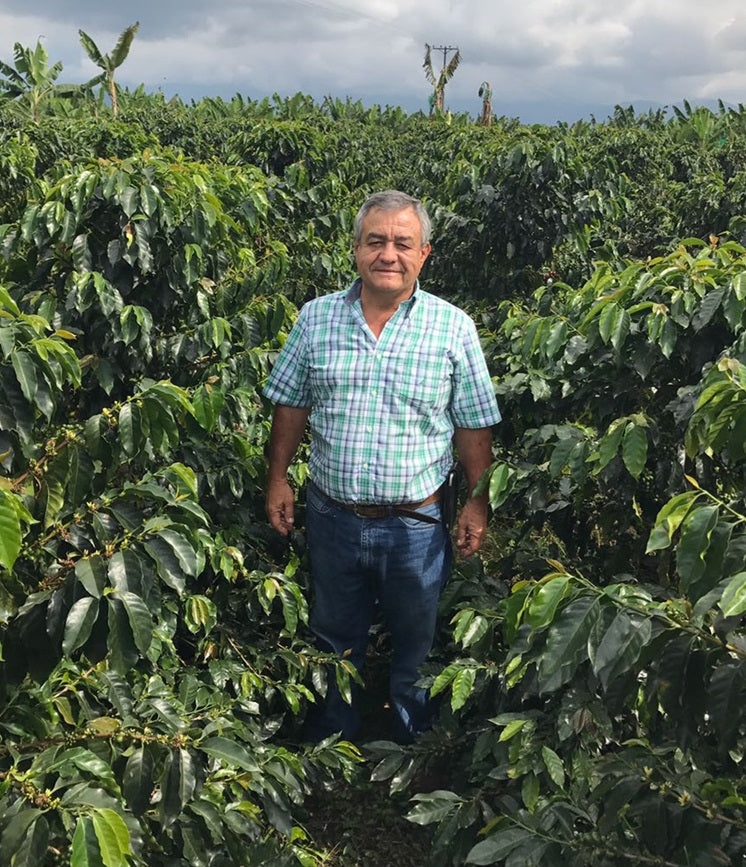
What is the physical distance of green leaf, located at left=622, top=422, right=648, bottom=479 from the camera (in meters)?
2.18

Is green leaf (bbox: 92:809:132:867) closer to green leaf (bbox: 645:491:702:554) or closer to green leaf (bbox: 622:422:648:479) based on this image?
green leaf (bbox: 645:491:702:554)

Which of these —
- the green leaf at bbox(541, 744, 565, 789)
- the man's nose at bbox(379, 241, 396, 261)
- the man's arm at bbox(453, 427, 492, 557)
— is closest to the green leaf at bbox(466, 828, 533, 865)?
the green leaf at bbox(541, 744, 565, 789)

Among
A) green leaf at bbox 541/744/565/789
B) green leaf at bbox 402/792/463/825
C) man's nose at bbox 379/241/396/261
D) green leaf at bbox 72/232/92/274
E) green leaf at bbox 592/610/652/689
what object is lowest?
green leaf at bbox 402/792/463/825

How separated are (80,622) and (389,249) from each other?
1519 millimetres

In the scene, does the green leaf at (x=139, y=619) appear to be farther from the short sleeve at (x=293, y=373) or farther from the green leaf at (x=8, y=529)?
the short sleeve at (x=293, y=373)

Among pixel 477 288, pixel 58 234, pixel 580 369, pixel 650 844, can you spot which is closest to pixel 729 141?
pixel 477 288

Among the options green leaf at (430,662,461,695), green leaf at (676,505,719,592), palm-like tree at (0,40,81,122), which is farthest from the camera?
palm-like tree at (0,40,81,122)

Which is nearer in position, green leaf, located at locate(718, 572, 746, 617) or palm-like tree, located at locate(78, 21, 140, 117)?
green leaf, located at locate(718, 572, 746, 617)

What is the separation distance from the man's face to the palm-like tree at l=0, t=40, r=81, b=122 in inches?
745

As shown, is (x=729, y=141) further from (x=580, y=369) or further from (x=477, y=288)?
(x=580, y=369)

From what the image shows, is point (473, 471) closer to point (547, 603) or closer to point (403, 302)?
point (403, 302)

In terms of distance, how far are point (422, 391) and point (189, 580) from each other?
109cm

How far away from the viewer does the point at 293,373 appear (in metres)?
2.77

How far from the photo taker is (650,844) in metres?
1.56
